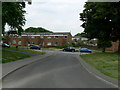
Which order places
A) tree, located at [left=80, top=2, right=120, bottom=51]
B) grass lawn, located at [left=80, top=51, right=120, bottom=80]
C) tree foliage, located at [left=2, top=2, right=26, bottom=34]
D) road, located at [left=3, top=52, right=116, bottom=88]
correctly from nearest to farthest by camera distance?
road, located at [left=3, top=52, right=116, bottom=88] → grass lawn, located at [left=80, top=51, right=120, bottom=80] → tree foliage, located at [left=2, top=2, right=26, bottom=34] → tree, located at [left=80, top=2, right=120, bottom=51]

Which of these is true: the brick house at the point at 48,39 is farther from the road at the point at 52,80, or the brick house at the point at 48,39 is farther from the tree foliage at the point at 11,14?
the road at the point at 52,80

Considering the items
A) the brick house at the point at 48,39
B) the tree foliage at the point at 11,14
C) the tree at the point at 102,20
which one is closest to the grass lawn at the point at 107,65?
the tree at the point at 102,20

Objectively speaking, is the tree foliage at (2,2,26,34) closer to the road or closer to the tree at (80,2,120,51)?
the tree at (80,2,120,51)

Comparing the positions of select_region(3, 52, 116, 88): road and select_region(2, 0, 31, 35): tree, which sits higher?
select_region(2, 0, 31, 35): tree

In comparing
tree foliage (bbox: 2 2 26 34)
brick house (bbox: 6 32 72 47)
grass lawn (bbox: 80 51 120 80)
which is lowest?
grass lawn (bbox: 80 51 120 80)

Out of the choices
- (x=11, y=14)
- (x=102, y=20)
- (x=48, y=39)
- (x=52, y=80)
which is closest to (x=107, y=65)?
(x=52, y=80)

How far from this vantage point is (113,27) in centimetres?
4041

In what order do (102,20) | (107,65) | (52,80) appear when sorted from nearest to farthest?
(52,80) → (107,65) → (102,20)

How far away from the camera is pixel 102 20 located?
132 ft

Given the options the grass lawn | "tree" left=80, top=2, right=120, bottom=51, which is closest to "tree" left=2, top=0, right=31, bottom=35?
the grass lawn

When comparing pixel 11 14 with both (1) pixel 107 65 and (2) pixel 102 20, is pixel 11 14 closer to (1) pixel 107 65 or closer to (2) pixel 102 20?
(1) pixel 107 65

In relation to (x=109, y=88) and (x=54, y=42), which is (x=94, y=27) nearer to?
(x=109, y=88)

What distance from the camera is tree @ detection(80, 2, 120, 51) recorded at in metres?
35.0

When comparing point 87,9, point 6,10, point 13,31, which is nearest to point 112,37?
point 87,9
